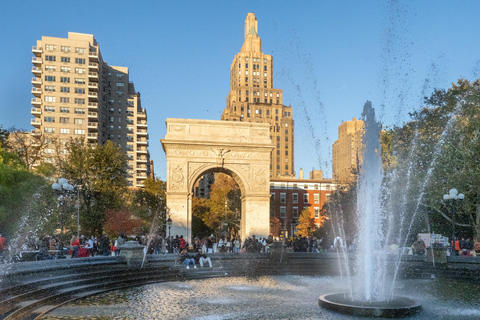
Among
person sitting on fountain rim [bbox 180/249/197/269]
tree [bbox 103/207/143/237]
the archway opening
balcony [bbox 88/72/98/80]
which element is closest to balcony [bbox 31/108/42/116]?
balcony [bbox 88/72/98/80]

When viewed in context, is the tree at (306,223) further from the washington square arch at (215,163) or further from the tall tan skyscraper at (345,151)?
the washington square arch at (215,163)

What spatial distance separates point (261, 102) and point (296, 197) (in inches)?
1502

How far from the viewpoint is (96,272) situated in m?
15.2

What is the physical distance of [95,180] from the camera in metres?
39.4

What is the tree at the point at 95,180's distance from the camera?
38.7m

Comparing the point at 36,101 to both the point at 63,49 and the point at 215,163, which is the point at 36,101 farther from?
the point at 215,163

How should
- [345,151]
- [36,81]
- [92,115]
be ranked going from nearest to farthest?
Result: 1. [345,151]
2. [36,81]
3. [92,115]

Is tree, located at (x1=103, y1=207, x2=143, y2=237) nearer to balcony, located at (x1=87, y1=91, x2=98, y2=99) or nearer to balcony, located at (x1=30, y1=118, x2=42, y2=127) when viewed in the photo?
balcony, located at (x1=30, y1=118, x2=42, y2=127)

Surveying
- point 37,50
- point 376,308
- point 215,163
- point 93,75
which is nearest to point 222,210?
point 215,163

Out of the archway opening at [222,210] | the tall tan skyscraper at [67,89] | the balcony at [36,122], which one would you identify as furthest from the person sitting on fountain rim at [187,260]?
the balcony at [36,122]

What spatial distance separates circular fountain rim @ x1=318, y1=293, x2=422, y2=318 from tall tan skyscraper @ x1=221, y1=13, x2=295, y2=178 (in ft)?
295

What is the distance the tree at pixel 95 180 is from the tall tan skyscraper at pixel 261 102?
61.6 meters

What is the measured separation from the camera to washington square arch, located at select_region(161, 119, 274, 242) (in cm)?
3634

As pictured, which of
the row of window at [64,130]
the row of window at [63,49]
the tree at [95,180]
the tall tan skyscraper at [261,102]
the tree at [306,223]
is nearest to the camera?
the tree at [95,180]
